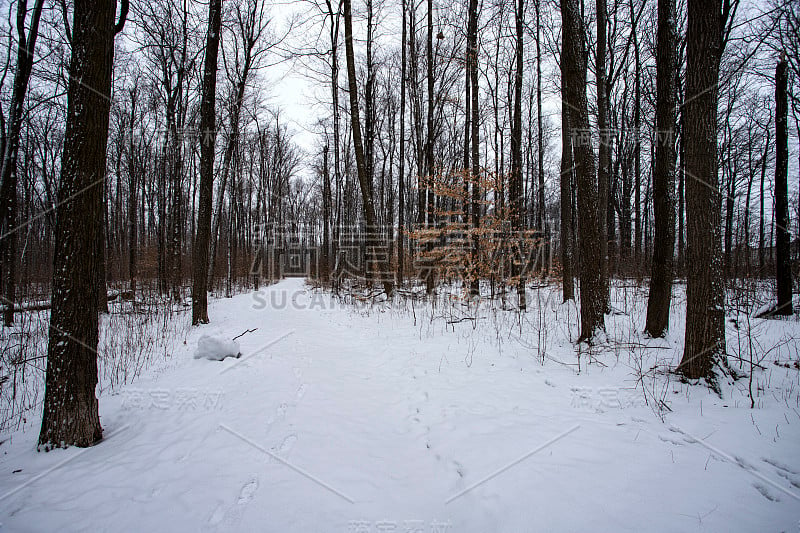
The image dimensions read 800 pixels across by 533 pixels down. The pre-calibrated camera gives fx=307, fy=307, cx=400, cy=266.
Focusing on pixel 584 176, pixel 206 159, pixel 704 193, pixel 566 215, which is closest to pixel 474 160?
pixel 566 215

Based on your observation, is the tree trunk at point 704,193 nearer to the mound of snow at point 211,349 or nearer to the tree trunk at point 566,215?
the tree trunk at point 566,215

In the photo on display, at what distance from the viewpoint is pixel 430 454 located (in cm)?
254

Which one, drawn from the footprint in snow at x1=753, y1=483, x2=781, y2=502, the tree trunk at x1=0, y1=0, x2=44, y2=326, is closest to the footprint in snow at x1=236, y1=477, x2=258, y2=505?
the footprint in snow at x1=753, y1=483, x2=781, y2=502

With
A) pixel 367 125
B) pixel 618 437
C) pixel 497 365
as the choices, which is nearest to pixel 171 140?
pixel 367 125

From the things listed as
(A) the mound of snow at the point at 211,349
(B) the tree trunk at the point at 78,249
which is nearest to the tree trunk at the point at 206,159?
(A) the mound of snow at the point at 211,349

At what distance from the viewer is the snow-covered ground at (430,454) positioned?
188cm

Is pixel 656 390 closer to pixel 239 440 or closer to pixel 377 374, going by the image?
pixel 377 374

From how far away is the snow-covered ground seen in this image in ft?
6.16

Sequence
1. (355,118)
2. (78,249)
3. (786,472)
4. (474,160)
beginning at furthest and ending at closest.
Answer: (355,118)
(474,160)
(78,249)
(786,472)

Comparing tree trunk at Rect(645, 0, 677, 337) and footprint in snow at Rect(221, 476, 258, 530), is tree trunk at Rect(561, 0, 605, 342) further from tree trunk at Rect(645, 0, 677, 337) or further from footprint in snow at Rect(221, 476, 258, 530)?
footprint in snow at Rect(221, 476, 258, 530)

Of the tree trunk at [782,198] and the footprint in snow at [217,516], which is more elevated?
the tree trunk at [782,198]

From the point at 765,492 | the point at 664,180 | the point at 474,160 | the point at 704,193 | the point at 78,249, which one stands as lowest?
the point at 765,492

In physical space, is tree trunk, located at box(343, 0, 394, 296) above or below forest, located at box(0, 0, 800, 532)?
above

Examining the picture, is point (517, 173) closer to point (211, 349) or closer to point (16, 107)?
point (211, 349)
